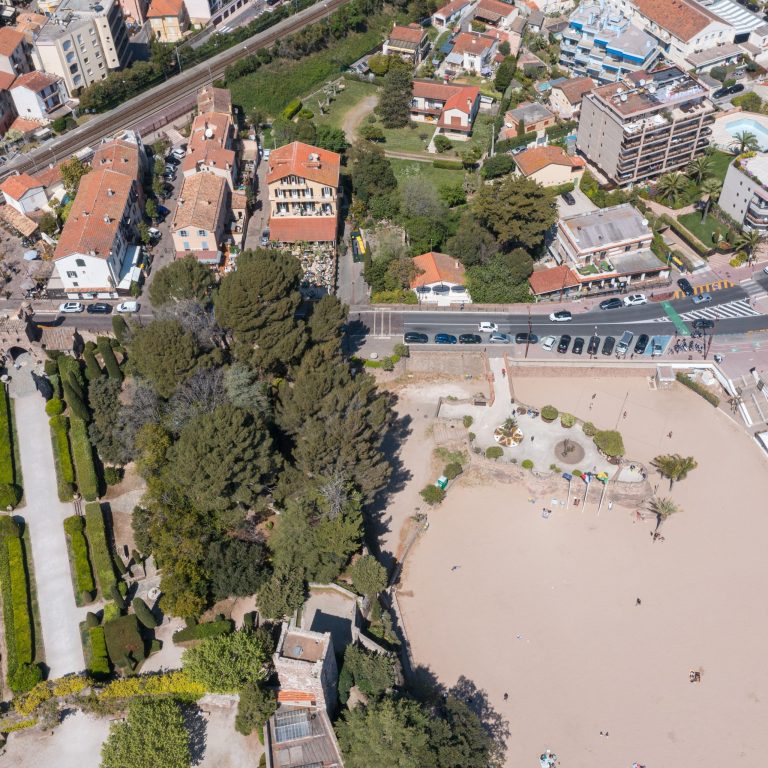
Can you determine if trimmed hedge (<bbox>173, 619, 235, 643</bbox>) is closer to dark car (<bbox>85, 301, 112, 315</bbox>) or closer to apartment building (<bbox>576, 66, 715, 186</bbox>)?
dark car (<bbox>85, 301, 112, 315</bbox>)

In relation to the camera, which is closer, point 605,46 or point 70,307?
point 70,307

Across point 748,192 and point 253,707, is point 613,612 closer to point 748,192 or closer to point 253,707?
point 253,707

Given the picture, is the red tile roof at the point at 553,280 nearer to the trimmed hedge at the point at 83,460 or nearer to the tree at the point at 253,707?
the trimmed hedge at the point at 83,460

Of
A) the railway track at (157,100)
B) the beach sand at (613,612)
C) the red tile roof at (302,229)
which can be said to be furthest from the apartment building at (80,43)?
the beach sand at (613,612)

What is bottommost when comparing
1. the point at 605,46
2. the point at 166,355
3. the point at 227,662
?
the point at 227,662

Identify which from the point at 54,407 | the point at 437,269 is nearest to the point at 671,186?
the point at 437,269

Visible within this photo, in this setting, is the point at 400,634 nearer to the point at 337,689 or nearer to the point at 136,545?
the point at 337,689

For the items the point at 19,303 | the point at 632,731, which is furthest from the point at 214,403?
the point at 632,731
